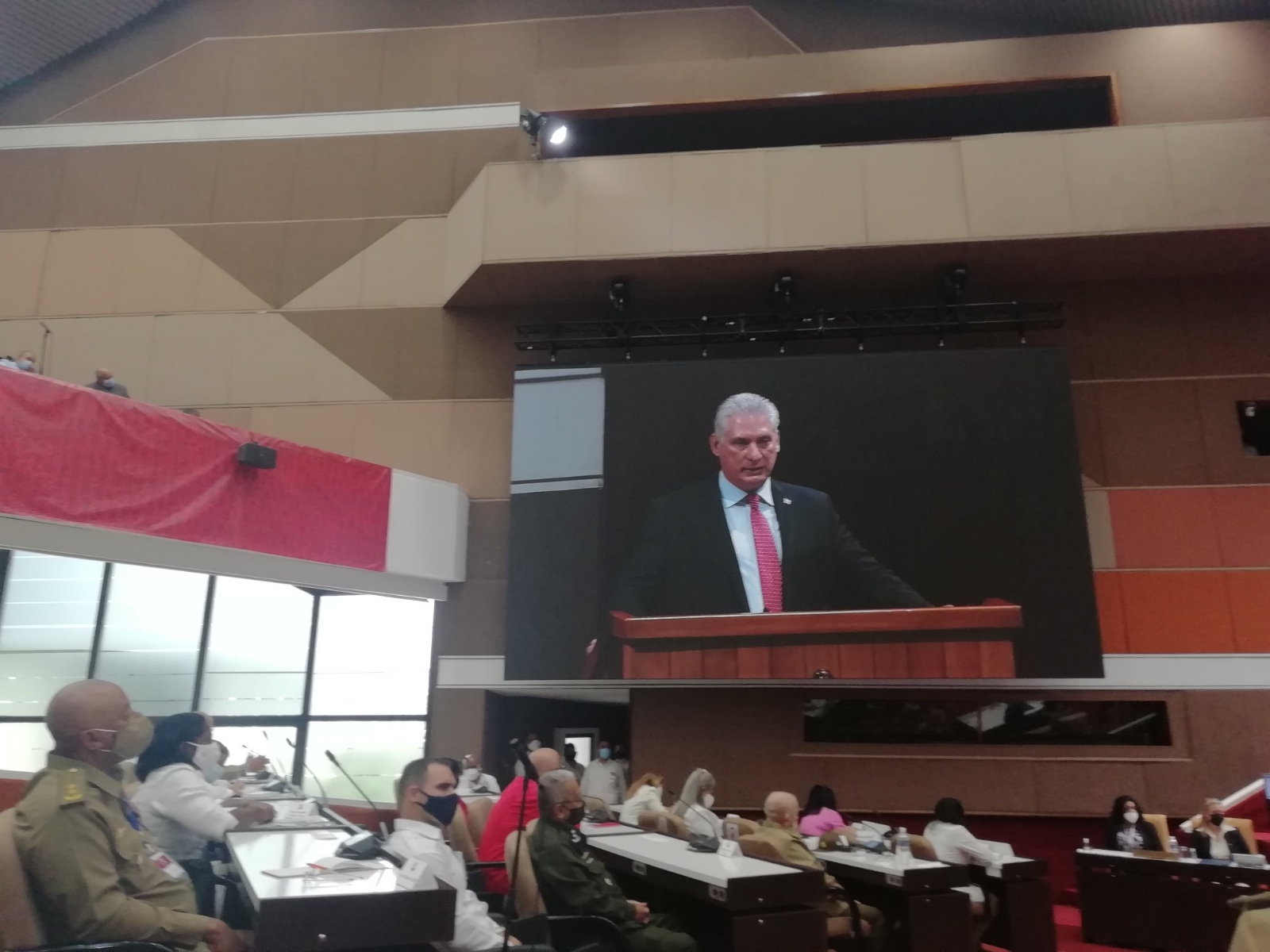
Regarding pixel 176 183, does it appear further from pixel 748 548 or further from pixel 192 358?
pixel 748 548

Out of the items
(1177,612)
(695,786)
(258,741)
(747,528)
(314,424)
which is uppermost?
(314,424)

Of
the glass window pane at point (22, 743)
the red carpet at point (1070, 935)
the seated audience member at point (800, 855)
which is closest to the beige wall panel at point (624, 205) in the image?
the seated audience member at point (800, 855)

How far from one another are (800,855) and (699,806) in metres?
1.46

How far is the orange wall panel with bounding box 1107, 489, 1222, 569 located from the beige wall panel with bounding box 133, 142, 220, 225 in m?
10.3

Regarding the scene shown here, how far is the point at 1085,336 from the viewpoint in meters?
8.99

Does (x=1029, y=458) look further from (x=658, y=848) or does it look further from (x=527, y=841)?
(x=527, y=841)

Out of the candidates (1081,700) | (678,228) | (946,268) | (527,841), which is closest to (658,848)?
(527,841)

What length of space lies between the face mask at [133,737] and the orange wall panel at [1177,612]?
26.4 feet

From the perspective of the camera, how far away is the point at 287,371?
959 centimetres

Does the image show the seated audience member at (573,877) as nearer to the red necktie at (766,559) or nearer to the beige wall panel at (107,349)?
the red necktie at (766,559)

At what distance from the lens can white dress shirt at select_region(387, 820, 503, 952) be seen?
2.99m

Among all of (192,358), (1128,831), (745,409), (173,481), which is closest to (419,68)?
(192,358)

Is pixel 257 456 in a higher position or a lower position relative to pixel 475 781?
higher

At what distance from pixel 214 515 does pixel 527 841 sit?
4248 mm
